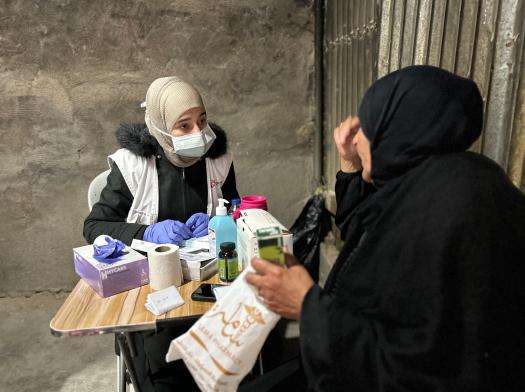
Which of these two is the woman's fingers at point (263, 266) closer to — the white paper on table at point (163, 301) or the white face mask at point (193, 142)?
the white paper on table at point (163, 301)

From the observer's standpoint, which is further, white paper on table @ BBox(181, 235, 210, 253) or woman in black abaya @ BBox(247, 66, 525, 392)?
white paper on table @ BBox(181, 235, 210, 253)

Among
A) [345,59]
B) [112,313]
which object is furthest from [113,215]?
[345,59]

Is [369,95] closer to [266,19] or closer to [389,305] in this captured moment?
[389,305]

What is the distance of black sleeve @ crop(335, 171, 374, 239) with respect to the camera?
147 cm

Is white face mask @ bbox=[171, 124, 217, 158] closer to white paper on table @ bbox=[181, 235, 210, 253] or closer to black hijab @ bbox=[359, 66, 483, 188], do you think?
white paper on table @ bbox=[181, 235, 210, 253]

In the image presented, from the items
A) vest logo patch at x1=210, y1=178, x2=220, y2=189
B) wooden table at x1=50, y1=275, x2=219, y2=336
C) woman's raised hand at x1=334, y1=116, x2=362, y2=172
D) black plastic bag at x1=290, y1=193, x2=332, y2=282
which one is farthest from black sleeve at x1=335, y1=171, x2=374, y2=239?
black plastic bag at x1=290, y1=193, x2=332, y2=282

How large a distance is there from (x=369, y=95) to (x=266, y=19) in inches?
88.2

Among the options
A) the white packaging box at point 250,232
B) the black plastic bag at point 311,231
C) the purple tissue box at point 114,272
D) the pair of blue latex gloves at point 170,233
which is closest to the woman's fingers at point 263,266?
the white packaging box at point 250,232

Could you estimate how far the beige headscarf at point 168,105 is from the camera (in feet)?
6.21

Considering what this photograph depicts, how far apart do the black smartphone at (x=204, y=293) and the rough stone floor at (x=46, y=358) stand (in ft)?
4.41

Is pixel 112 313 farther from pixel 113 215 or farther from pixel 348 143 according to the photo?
pixel 348 143

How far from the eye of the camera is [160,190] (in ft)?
6.77

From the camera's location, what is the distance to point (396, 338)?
0.92m

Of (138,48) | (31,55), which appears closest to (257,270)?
(138,48)
